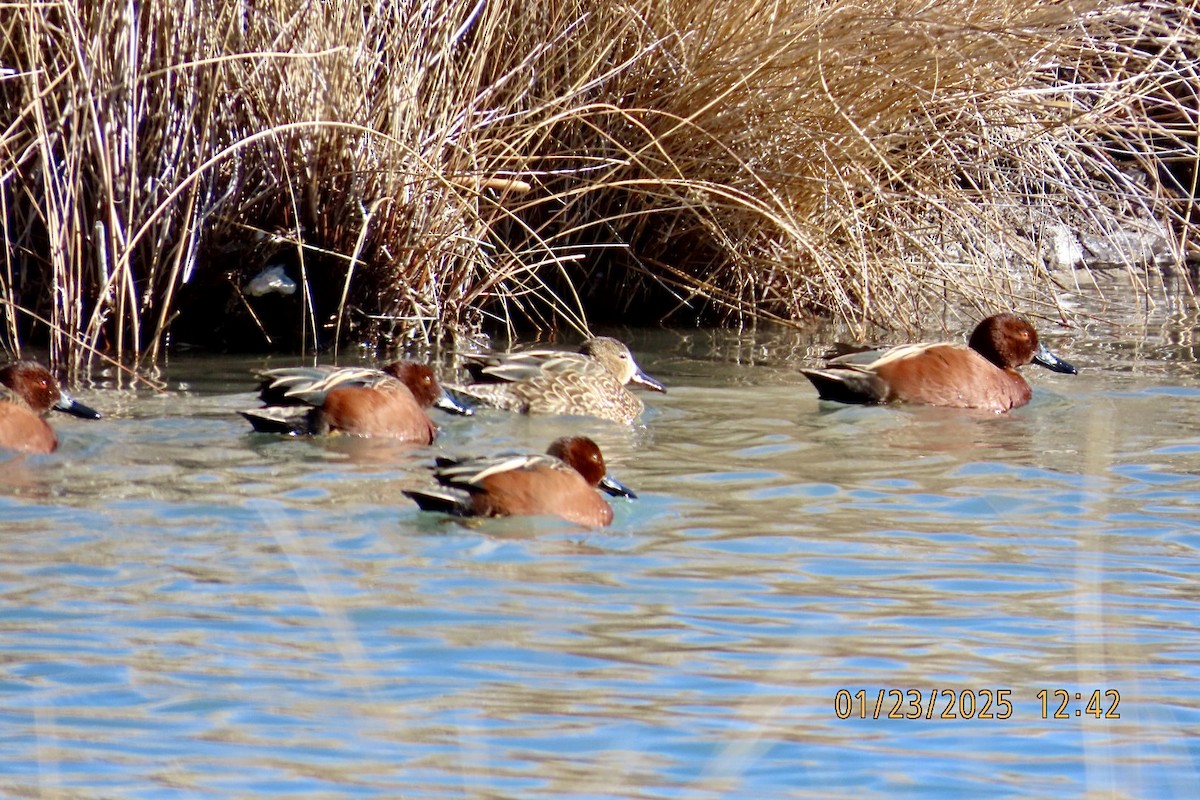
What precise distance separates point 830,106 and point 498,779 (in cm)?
714

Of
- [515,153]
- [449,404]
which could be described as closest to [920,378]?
[449,404]

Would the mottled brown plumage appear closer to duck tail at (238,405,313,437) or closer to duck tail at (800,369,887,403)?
duck tail at (800,369,887,403)

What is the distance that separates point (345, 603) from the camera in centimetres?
→ 513

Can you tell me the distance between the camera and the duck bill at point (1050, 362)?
32.1ft

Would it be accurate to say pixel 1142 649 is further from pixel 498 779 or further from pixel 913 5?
pixel 913 5

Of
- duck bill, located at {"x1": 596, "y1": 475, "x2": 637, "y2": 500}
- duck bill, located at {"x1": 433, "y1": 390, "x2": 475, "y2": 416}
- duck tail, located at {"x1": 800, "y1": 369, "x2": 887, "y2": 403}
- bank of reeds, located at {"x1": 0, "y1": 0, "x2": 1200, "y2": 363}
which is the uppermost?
bank of reeds, located at {"x1": 0, "y1": 0, "x2": 1200, "y2": 363}

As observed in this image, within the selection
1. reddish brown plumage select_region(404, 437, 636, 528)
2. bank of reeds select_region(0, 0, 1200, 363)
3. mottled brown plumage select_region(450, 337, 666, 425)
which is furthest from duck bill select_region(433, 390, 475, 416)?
reddish brown plumage select_region(404, 437, 636, 528)

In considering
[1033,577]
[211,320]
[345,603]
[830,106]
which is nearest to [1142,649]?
[1033,577]

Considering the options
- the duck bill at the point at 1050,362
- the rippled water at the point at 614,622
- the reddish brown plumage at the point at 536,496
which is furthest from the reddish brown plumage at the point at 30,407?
the duck bill at the point at 1050,362
